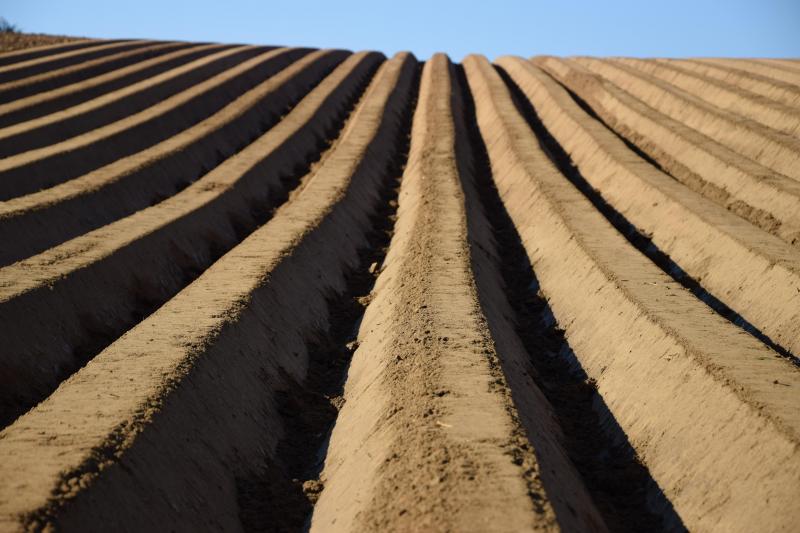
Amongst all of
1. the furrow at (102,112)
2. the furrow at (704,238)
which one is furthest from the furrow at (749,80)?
the furrow at (102,112)

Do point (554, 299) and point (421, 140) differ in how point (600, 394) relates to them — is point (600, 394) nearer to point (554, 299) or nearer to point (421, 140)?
point (554, 299)

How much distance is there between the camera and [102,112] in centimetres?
1689

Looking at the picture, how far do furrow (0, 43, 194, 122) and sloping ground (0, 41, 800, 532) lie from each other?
5.02ft

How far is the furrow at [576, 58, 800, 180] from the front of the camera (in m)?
12.9

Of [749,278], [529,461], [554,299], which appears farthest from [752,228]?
[529,461]

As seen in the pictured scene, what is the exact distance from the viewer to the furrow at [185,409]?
4.15 meters

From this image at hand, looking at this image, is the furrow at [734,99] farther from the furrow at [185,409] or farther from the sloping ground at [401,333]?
the furrow at [185,409]

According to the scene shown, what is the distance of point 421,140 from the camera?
15906 mm

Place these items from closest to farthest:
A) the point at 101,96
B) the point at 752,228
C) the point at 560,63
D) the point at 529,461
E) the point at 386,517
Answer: the point at 386,517 → the point at 529,461 → the point at 752,228 → the point at 101,96 → the point at 560,63

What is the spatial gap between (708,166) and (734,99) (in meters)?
6.15

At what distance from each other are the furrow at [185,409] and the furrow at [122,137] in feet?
15.7

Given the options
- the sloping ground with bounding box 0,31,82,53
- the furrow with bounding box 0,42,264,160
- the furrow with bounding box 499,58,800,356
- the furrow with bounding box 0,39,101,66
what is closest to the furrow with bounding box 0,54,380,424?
the furrow with bounding box 0,42,264,160

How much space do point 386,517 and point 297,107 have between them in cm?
1657

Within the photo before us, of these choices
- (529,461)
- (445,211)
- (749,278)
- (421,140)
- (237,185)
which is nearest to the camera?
(529,461)
